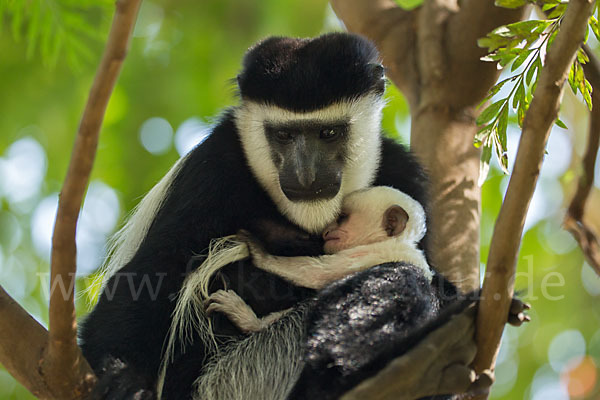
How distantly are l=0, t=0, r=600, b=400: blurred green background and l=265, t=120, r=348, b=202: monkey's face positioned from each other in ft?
5.65

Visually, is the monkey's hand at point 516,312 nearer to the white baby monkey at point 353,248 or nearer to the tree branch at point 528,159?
the tree branch at point 528,159

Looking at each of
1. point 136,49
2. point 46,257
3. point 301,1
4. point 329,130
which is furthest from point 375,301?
point 46,257

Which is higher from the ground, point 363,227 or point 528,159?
point 528,159

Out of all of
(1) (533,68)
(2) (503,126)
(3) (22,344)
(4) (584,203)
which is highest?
(3) (22,344)

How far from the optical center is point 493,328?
68.2 inches

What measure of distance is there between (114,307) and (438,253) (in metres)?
1.33

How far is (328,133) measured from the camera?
8.45 ft

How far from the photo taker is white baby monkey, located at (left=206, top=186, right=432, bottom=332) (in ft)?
7.49

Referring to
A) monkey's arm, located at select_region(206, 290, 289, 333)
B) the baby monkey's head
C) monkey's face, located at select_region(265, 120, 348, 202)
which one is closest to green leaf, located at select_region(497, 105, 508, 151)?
the baby monkey's head

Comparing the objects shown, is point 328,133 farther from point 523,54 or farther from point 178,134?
point 178,134

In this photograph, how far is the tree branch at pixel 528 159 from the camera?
60.4 inches

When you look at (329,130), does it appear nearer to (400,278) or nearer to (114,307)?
(400,278)

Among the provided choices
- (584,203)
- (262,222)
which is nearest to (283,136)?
(262,222)

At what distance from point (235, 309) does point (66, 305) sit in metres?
0.73
